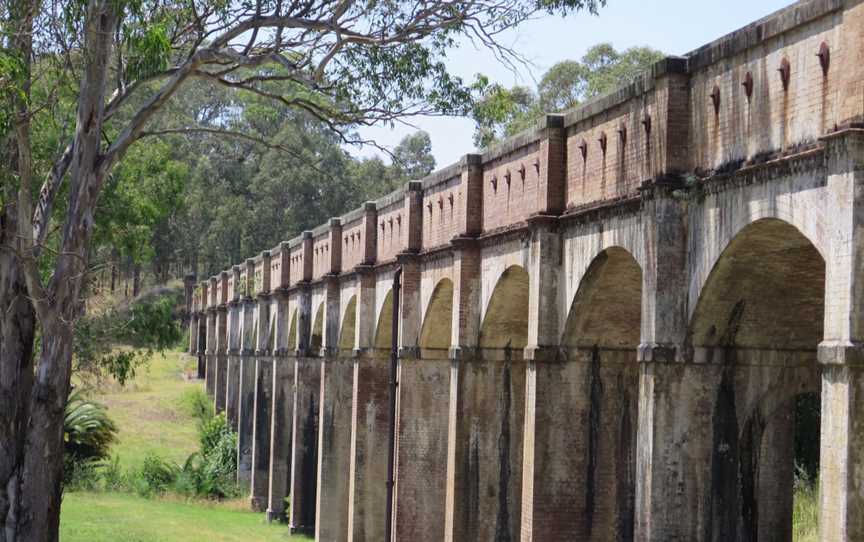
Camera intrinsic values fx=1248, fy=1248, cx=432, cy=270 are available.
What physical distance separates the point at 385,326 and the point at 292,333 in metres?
9.59

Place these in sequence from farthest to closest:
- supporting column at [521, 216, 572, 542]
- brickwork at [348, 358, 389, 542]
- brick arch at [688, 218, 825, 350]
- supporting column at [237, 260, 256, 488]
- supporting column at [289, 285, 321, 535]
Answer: supporting column at [237, 260, 256, 488]
supporting column at [289, 285, 321, 535]
brickwork at [348, 358, 389, 542]
supporting column at [521, 216, 572, 542]
brick arch at [688, 218, 825, 350]

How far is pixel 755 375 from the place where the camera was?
10.6m

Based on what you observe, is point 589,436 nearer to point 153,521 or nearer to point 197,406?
point 153,521

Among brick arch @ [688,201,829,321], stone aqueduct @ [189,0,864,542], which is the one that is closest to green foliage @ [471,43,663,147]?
stone aqueduct @ [189,0,864,542]

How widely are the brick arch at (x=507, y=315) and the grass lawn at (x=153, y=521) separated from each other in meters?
9.92

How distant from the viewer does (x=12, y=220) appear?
15.0 m

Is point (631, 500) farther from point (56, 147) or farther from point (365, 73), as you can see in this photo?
point (56, 147)

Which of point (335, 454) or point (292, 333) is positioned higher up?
point (292, 333)

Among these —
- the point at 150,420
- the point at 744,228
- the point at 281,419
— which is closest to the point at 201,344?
the point at 150,420

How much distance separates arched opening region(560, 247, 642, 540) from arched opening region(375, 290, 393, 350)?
760 centimetres

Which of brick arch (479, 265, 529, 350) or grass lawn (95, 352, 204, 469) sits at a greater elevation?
brick arch (479, 265, 529, 350)

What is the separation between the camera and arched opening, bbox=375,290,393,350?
2131 cm

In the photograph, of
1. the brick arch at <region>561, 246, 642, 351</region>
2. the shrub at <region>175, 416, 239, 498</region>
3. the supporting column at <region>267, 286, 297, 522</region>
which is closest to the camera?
the brick arch at <region>561, 246, 642, 351</region>

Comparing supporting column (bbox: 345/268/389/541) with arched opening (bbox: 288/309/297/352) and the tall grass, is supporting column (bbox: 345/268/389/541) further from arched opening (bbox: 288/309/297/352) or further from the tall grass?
arched opening (bbox: 288/309/297/352)
